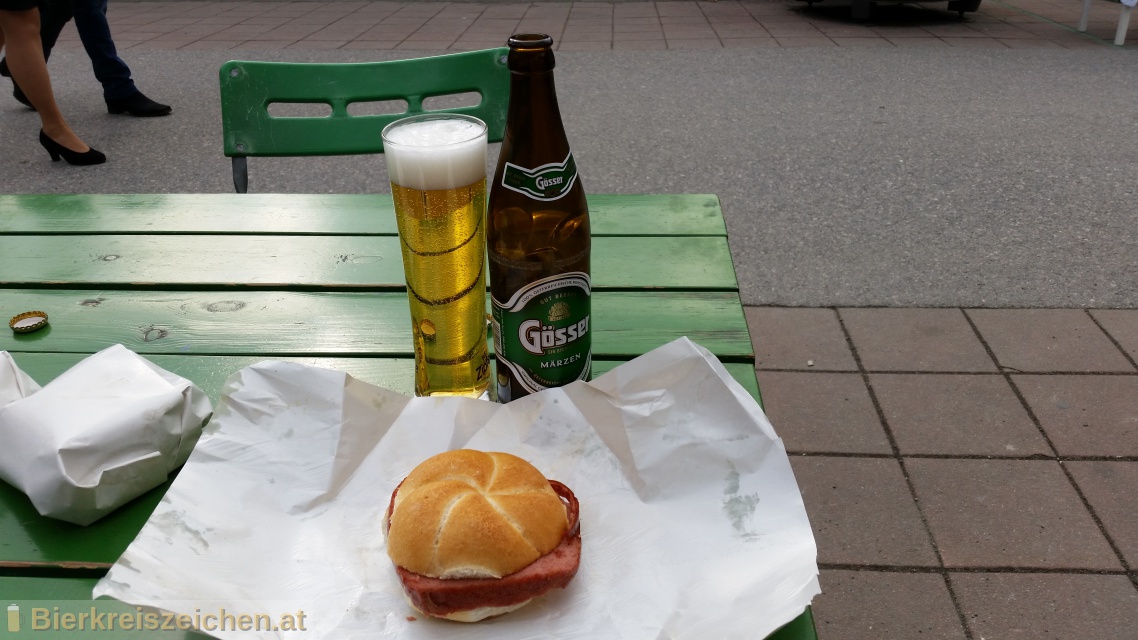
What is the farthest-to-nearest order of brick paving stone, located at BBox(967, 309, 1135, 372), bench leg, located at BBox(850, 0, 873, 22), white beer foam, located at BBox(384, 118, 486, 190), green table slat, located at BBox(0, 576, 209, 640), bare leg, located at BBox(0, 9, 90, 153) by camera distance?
bench leg, located at BBox(850, 0, 873, 22) < bare leg, located at BBox(0, 9, 90, 153) < brick paving stone, located at BBox(967, 309, 1135, 372) < white beer foam, located at BBox(384, 118, 486, 190) < green table slat, located at BBox(0, 576, 209, 640)

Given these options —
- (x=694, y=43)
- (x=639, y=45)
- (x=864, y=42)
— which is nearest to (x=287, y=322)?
(x=639, y=45)

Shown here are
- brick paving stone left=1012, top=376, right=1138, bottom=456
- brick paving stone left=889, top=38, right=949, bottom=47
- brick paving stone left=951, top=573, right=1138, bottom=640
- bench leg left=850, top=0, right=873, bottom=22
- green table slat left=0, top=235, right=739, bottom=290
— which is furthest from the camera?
bench leg left=850, top=0, right=873, bottom=22

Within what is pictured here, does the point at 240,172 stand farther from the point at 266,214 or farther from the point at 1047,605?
the point at 1047,605

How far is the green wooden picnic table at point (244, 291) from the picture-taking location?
45.7 inches

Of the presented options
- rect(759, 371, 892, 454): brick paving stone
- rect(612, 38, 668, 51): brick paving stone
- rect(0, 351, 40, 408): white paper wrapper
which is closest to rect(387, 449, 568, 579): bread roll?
rect(0, 351, 40, 408): white paper wrapper

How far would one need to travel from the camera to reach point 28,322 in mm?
1303

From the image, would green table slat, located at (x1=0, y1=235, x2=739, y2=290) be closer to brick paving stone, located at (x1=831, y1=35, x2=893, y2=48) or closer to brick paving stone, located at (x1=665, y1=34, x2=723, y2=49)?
brick paving stone, located at (x1=665, y1=34, x2=723, y2=49)

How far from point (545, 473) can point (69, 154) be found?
4.37m

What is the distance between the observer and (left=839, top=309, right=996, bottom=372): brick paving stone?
111 inches

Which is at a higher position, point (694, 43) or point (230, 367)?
point (230, 367)

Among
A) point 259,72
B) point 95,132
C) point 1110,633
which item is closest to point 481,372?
point 259,72

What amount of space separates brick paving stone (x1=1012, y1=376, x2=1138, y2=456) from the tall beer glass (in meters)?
2.03

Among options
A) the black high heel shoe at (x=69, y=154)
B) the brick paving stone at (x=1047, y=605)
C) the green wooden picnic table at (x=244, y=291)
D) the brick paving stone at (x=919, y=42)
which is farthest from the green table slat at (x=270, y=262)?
the brick paving stone at (x=919, y=42)

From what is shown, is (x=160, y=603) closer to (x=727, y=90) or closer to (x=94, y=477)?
(x=94, y=477)
